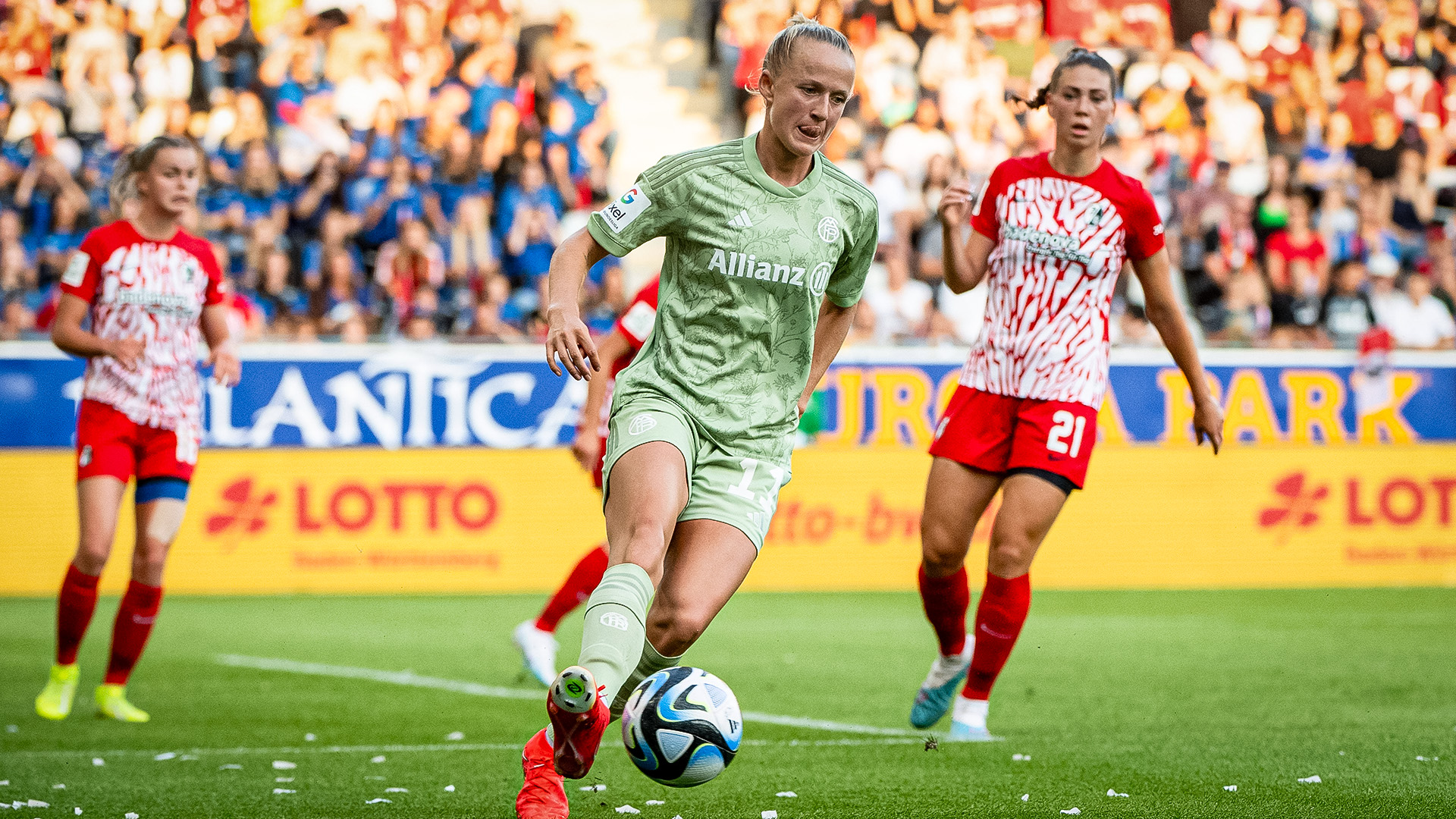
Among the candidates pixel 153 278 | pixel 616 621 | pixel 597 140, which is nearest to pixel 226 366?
pixel 153 278

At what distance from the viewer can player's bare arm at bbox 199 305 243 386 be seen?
6.91m

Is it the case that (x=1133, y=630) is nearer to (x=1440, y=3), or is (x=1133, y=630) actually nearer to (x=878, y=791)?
(x=878, y=791)

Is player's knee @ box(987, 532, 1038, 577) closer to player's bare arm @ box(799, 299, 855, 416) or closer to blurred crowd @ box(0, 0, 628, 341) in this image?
player's bare arm @ box(799, 299, 855, 416)

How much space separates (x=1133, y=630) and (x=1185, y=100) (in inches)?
384

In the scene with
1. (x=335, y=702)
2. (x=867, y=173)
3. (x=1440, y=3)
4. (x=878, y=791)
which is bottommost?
(x=335, y=702)

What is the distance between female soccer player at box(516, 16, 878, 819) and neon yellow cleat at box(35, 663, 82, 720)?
11.4 feet

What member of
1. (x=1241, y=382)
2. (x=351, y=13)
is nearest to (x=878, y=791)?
(x=1241, y=382)

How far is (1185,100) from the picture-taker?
59.9 ft

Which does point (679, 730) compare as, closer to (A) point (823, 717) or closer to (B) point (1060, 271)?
(B) point (1060, 271)

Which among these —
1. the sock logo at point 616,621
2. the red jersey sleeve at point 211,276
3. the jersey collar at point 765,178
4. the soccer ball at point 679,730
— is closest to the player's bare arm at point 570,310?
the jersey collar at point 765,178

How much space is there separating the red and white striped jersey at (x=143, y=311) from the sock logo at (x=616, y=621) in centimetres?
369

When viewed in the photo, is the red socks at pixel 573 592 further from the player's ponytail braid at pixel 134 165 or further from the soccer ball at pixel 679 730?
the soccer ball at pixel 679 730

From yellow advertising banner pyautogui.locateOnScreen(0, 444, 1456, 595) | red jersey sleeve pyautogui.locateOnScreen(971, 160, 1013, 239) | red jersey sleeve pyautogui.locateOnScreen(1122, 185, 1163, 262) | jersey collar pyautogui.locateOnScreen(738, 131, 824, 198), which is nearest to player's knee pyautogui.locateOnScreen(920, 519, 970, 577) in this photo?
red jersey sleeve pyautogui.locateOnScreen(971, 160, 1013, 239)

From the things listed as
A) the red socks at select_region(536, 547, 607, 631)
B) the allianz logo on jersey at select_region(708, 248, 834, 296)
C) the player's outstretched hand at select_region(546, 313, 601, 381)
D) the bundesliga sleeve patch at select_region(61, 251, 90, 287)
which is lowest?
the red socks at select_region(536, 547, 607, 631)
